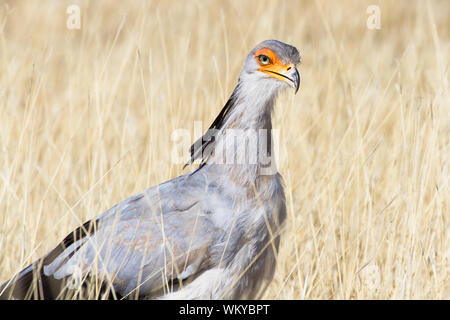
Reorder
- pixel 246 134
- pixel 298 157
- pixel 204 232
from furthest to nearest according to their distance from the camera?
pixel 298 157 → pixel 246 134 → pixel 204 232

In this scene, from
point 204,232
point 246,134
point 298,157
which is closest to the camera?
point 204,232

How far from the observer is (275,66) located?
4062 mm

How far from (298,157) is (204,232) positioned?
218cm

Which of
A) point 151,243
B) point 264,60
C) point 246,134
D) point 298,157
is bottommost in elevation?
point 151,243

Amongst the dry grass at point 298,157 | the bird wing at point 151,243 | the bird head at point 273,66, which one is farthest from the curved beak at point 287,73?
the bird wing at point 151,243

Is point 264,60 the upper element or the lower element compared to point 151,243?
upper

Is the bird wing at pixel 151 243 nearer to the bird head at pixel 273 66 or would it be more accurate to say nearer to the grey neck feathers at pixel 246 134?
the grey neck feathers at pixel 246 134

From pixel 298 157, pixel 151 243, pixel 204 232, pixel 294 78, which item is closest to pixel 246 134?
pixel 294 78

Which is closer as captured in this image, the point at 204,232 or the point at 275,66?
the point at 204,232

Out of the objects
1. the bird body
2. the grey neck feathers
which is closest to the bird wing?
the bird body

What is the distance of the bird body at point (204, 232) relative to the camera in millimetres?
3701

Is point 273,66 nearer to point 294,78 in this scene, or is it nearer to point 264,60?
point 264,60

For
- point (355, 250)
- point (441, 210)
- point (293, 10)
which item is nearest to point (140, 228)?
point (355, 250)
